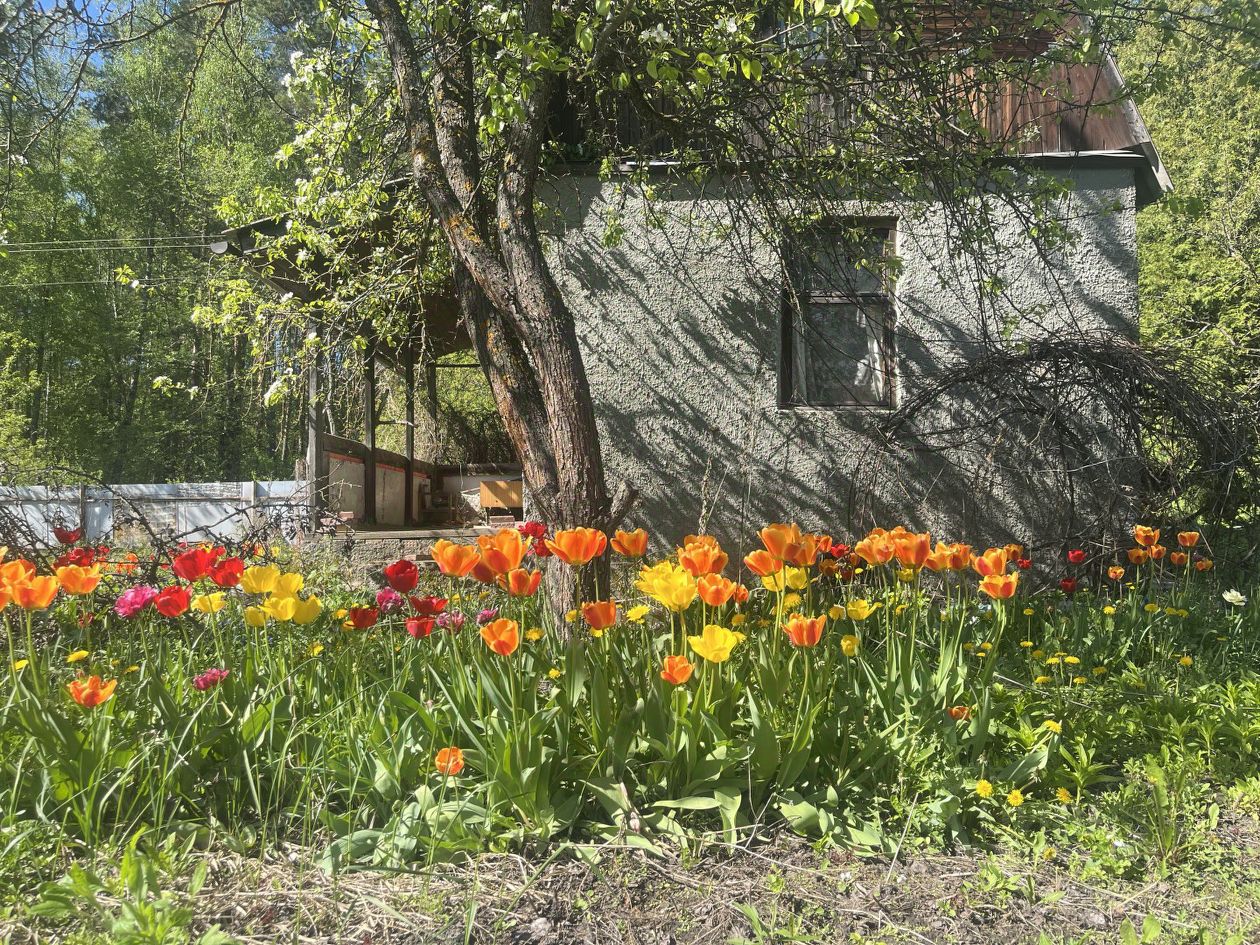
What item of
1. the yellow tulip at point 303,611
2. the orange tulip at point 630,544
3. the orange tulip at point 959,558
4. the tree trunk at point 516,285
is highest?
the tree trunk at point 516,285

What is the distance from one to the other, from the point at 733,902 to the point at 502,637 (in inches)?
28.6

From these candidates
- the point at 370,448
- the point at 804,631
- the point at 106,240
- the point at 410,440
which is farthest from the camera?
the point at 106,240

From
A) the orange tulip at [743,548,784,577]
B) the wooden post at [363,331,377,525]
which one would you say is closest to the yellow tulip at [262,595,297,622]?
the orange tulip at [743,548,784,577]

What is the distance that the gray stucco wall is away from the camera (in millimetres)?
6203

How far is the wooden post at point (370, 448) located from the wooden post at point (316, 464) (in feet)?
2.96

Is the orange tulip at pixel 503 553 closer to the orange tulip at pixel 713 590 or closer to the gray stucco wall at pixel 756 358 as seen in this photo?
the orange tulip at pixel 713 590

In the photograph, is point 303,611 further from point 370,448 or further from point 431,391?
point 431,391

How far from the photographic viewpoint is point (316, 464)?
6965 mm

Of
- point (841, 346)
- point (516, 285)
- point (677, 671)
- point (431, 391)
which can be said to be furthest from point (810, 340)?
point (431, 391)

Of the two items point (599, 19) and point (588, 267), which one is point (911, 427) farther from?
point (599, 19)

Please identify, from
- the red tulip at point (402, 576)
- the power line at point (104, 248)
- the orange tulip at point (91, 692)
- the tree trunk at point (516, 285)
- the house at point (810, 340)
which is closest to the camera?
the orange tulip at point (91, 692)

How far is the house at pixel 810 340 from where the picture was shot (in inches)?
244

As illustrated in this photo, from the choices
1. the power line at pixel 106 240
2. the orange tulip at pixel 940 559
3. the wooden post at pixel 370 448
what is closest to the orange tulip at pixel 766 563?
the orange tulip at pixel 940 559

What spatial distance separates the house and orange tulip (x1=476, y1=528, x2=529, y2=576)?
13.9 feet
